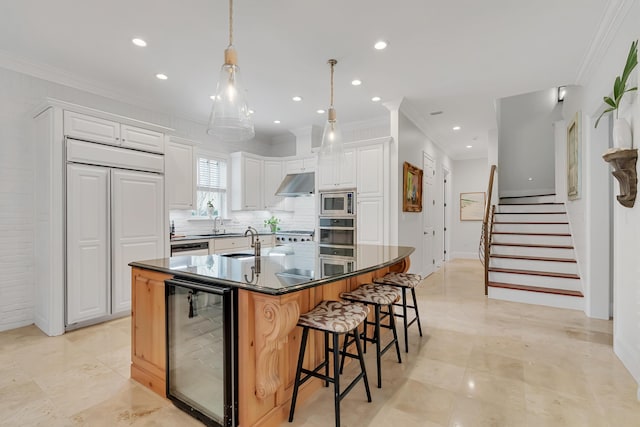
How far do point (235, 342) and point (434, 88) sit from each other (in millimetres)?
3895

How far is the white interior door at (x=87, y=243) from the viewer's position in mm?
3127

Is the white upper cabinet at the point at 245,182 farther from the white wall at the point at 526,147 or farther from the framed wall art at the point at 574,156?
the white wall at the point at 526,147

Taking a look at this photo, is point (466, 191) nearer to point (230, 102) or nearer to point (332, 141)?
point (332, 141)

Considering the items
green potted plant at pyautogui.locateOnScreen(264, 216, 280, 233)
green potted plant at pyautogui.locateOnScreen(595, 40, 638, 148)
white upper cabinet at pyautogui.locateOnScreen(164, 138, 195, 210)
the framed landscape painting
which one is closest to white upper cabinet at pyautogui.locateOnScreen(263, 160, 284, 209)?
green potted plant at pyautogui.locateOnScreen(264, 216, 280, 233)

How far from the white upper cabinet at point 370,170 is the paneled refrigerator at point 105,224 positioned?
282cm

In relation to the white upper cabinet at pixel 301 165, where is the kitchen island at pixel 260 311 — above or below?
below

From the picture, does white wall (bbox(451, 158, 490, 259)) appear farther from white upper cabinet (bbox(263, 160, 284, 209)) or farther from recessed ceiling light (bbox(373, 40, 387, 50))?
recessed ceiling light (bbox(373, 40, 387, 50))

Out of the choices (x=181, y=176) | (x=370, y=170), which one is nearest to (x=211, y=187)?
(x=181, y=176)

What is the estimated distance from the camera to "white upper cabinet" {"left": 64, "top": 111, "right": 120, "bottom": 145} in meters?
3.14

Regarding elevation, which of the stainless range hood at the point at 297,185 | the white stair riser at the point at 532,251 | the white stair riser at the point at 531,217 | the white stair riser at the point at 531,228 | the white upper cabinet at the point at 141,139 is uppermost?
the white upper cabinet at the point at 141,139

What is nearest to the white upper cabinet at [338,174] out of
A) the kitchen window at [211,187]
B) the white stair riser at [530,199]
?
the kitchen window at [211,187]

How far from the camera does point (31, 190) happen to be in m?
3.36

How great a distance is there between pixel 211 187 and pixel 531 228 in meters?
5.70

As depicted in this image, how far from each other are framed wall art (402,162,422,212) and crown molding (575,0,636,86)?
229 centimetres
